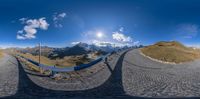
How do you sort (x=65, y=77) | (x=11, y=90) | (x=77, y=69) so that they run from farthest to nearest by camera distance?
(x=77, y=69) < (x=65, y=77) < (x=11, y=90)

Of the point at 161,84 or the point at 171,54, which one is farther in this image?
the point at 171,54

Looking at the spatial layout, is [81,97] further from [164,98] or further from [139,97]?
[164,98]

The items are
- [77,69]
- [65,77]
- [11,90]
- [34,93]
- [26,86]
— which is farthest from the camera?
[77,69]

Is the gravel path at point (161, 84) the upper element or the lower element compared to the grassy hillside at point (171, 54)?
lower

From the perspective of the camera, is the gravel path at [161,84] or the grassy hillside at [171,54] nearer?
the gravel path at [161,84]

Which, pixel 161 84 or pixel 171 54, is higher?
pixel 171 54

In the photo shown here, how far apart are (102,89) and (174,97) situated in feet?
27.4

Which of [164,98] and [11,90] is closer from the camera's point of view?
[164,98]

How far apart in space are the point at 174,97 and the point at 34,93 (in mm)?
13665

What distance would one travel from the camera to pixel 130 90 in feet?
89.1

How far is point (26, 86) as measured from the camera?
2919cm

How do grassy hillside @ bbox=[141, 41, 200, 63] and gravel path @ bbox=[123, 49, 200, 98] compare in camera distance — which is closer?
gravel path @ bbox=[123, 49, 200, 98]

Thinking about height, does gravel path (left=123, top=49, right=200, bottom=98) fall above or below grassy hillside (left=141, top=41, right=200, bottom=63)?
below

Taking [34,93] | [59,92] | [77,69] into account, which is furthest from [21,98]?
[77,69]
